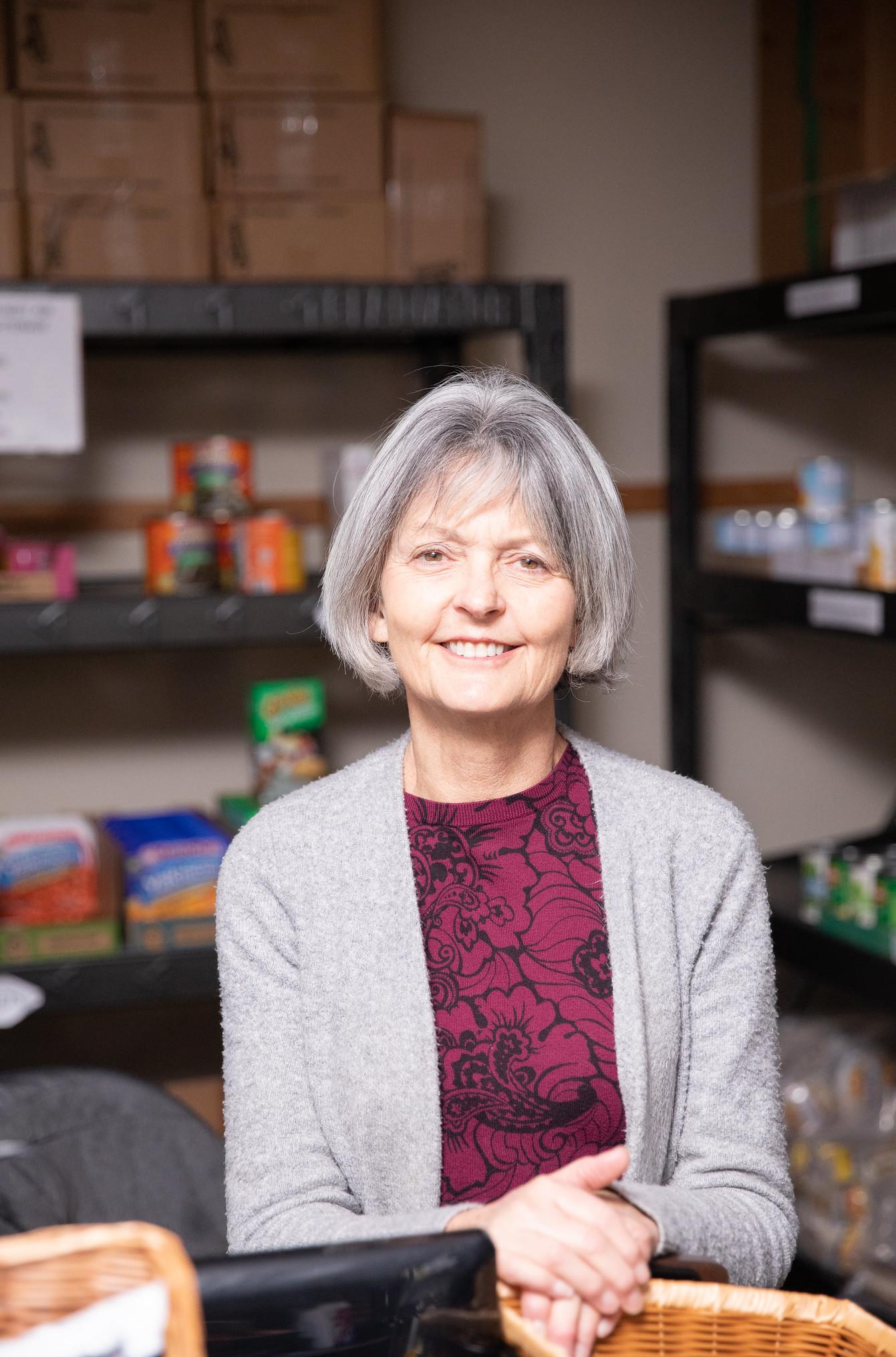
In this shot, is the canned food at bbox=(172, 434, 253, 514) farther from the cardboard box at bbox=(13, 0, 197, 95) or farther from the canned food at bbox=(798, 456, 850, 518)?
the canned food at bbox=(798, 456, 850, 518)

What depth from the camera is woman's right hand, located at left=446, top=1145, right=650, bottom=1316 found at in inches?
33.8

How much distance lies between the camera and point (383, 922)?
1.18m

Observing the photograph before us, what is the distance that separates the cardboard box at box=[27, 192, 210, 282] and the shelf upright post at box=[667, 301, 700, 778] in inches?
39.1

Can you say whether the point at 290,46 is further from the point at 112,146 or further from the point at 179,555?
the point at 179,555

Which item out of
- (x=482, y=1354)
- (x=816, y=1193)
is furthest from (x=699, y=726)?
(x=482, y=1354)

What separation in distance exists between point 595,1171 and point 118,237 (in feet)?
5.62

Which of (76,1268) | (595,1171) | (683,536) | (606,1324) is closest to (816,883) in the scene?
(683,536)

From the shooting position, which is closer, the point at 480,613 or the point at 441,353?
the point at 480,613

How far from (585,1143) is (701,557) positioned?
88.1 inches

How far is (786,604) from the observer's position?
2449 mm

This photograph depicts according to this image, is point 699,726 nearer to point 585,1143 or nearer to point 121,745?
point 121,745

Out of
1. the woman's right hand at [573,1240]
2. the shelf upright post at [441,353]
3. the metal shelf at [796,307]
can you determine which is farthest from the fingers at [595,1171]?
the shelf upright post at [441,353]

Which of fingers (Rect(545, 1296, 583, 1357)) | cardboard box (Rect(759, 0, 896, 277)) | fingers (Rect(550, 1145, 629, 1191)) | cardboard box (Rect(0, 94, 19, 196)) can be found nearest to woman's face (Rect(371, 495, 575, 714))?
fingers (Rect(550, 1145, 629, 1191))

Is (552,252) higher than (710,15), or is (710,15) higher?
(710,15)
